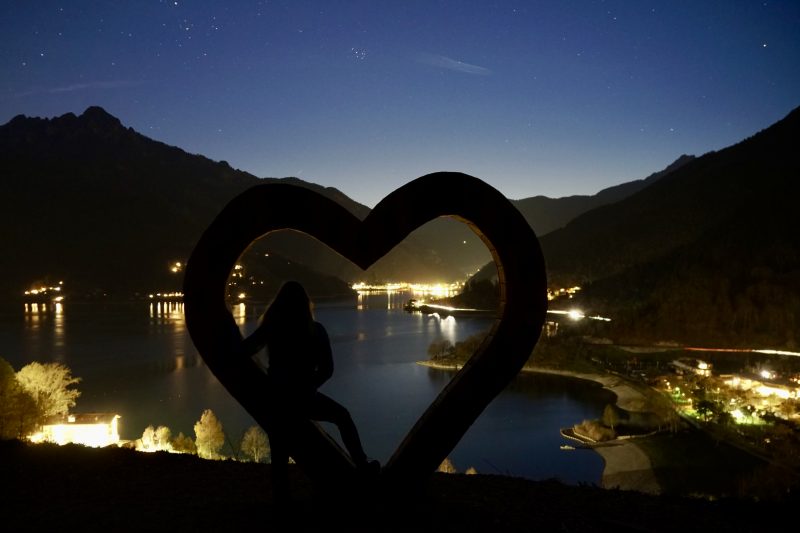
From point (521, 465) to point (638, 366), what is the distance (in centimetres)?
3260

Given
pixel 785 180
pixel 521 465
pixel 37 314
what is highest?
pixel 785 180

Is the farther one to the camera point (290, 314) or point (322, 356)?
point (322, 356)

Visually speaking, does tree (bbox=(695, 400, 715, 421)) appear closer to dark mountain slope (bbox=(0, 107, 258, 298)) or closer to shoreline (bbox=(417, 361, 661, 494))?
shoreline (bbox=(417, 361, 661, 494))

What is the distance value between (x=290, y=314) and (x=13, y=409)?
570 inches

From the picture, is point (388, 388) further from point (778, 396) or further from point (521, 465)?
point (778, 396)

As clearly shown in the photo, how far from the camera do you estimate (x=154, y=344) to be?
75.8 metres

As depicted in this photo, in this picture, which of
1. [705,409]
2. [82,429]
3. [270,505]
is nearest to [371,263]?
[270,505]

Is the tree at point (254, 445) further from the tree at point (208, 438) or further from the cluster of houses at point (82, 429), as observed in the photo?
the cluster of houses at point (82, 429)

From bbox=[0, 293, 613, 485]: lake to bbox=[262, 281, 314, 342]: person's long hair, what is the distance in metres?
18.2

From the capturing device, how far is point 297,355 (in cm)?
475

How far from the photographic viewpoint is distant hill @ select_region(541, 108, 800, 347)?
78125 millimetres

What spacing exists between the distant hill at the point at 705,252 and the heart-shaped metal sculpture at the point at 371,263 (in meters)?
74.7

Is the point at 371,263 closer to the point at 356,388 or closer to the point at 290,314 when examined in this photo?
the point at 290,314

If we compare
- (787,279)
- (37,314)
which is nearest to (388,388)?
(787,279)
